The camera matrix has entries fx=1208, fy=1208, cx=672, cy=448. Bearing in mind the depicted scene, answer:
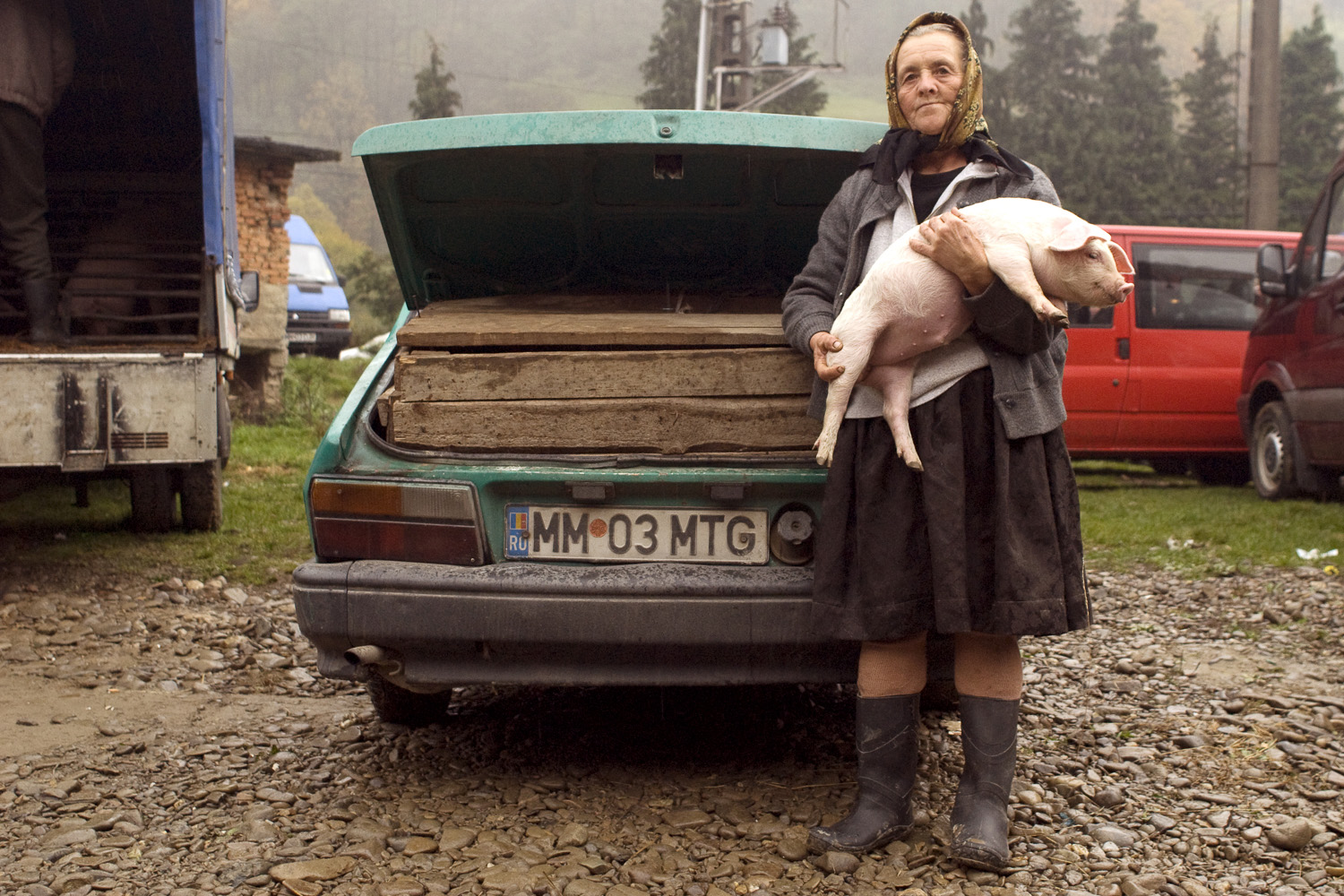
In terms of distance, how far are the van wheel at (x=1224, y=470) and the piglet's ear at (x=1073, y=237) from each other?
8012mm

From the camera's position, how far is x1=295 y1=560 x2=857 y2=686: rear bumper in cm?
264

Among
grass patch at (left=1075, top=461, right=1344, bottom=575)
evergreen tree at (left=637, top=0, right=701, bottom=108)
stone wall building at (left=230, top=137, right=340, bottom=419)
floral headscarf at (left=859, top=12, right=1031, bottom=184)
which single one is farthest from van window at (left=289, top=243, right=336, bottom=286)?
evergreen tree at (left=637, top=0, right=701, bottom=108)

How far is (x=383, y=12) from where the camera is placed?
96250 millimetres

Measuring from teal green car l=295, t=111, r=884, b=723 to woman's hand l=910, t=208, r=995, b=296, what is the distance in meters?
0.50

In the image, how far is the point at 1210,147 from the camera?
158ft

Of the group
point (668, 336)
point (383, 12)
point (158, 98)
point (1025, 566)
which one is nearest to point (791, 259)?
point (668, 336)

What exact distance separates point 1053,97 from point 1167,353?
4420 centimetres

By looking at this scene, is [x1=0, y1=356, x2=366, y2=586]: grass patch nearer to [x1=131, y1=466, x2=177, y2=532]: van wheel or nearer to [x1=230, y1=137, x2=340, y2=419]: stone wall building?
[x1=131, y1=466, x2=177, y2=532]: van wheel

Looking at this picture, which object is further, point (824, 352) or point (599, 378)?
point (599, 378)

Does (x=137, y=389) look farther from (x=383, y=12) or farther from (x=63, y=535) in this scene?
(x=383, y=12)

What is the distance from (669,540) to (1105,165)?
145ft

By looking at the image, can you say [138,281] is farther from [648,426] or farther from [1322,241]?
[1322,241]

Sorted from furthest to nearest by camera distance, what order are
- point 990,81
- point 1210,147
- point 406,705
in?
point 990,81
point 1210,147
point 406,705

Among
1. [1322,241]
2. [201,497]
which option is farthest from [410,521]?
[1322,241]
